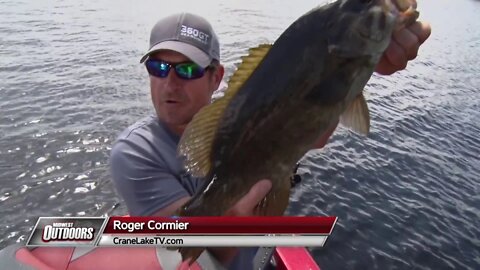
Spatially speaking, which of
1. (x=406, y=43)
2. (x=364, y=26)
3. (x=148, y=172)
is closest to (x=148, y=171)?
(x=148, y=172)

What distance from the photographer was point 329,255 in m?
9.02

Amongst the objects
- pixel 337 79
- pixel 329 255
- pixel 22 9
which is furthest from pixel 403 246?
pixel 22 9

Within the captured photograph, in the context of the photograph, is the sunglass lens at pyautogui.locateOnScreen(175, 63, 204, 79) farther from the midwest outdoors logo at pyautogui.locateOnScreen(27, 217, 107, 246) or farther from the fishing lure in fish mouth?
the midwest outdoors logo at pyautogui.locateOnScreen(27, 217, 107, 246)

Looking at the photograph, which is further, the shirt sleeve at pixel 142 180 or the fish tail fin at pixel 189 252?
the shirt sleeve at pixel 142 180

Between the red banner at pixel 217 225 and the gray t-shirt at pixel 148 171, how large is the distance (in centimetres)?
22

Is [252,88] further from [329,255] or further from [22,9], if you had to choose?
[22,9]

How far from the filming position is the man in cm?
293

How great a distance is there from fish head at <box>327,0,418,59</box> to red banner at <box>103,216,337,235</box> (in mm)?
1273

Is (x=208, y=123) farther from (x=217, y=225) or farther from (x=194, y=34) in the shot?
(x=194, y=34)

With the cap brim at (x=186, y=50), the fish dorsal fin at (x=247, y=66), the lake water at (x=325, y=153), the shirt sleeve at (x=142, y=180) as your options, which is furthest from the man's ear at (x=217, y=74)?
the lake water at (x=325, y=153)

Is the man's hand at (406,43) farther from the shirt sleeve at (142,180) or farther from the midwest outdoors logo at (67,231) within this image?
the midwest outdoors logo at (67,231)

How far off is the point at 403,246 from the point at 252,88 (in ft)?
27.5

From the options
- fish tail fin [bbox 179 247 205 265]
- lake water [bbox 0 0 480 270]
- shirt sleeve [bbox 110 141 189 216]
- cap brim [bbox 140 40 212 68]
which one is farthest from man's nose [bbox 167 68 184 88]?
lake water [bbox 0 0 480 270]

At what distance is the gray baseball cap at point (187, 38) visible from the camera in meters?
3.87
